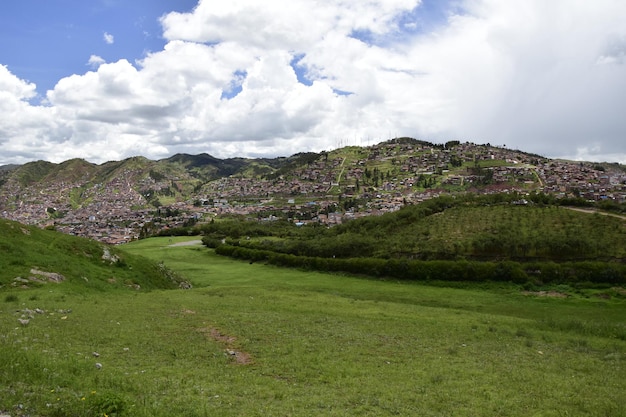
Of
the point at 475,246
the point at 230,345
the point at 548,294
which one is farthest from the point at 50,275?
the point at 475,246

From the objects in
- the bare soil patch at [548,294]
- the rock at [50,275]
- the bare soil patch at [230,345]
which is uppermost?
the rock at [50,275]

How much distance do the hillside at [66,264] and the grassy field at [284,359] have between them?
2186mm

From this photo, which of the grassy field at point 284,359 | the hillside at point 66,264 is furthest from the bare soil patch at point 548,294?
the hillside at point 66,264

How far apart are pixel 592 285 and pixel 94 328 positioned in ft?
196

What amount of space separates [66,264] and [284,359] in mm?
26162

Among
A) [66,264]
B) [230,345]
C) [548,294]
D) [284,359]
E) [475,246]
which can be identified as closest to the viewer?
[284,359]

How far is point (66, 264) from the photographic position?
3400 centimetres

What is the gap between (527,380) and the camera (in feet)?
54.6

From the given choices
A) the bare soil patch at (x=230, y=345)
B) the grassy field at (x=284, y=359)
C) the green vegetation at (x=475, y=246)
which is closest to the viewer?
the grassy field at (x=284, y=359)

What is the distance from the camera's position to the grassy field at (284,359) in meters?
11.1

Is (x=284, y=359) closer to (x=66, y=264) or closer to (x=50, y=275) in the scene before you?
(x=50, y=275)

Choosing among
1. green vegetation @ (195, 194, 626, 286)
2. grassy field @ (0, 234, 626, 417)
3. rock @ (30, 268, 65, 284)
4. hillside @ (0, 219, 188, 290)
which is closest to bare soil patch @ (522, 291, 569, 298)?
green vegetation @ (195, 194, 626, 286)

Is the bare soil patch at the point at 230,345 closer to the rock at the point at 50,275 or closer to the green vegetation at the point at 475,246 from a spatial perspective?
the rock at the point at 50,275

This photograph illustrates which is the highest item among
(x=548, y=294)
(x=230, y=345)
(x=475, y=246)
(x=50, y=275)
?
(x=475, y=246)
